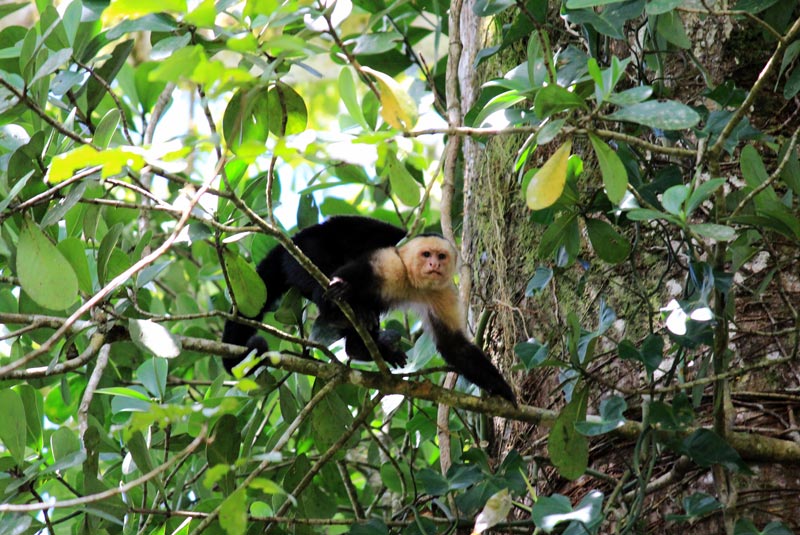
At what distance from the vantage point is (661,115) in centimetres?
221

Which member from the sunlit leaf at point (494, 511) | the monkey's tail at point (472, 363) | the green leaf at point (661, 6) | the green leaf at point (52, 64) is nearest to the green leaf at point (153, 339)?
the green leaf at point (52, 64)

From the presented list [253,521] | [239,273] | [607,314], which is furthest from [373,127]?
[253,521]

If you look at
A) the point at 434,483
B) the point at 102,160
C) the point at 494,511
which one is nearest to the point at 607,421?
the point at 494,511

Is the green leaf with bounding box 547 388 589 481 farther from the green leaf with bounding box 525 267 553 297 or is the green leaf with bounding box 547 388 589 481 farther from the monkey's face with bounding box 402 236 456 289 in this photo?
the monkey's face with bounding box 402 236 456 289

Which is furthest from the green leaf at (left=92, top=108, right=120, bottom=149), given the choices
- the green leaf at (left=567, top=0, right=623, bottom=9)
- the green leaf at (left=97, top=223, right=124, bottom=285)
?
the green leaf at (left=567, top=0, right=623, bottom=9)

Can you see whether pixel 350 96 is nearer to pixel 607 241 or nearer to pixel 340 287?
pixel 340 287

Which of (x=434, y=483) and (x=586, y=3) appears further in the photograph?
(x=434, y=483)

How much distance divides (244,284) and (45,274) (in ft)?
2.21

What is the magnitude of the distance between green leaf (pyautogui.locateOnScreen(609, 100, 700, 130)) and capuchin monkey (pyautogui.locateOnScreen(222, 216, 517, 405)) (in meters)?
1.48

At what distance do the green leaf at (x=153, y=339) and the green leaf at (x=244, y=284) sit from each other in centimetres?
36

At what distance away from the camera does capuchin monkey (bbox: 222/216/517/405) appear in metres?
3.76

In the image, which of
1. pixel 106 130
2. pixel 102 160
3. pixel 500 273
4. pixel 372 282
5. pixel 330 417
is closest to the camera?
pixel 102 160

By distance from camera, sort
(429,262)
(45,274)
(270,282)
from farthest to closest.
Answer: (270,282) → (429,262) → (45,274)

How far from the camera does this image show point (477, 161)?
406cm
